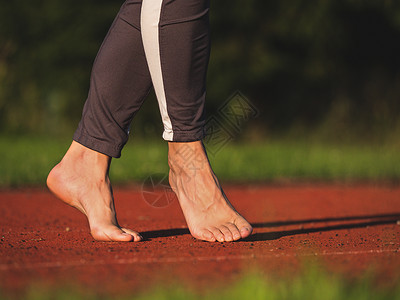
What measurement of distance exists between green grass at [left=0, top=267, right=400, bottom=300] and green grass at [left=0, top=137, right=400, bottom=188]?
3.03 meters

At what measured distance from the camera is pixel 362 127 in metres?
9.14

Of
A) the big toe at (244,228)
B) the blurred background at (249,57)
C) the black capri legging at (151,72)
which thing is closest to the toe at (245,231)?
the big toe at (244,228)

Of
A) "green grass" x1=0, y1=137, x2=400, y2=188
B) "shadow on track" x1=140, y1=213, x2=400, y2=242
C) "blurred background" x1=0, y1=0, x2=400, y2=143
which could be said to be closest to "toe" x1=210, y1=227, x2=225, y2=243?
"shadow on track" x1=140, y1=213, x2=400, y2=242

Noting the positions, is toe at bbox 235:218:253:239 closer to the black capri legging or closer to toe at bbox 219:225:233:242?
toe at bbox 219:225:233:242

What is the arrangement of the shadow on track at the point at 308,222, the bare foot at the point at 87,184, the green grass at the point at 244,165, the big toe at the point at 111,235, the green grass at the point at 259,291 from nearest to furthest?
the green grass at the point at 259,291 → the big toe at the point at 111,235 → the bare foot at the point at 87,184 → the shadow on track at the point at 308,222 → the green grass at the point at 244,165

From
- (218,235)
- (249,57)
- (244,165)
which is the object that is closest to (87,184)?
(218,235)

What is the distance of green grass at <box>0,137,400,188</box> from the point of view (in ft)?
15.6

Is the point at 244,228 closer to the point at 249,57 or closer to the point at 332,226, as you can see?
the point at 332,226

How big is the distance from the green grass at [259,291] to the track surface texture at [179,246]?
0.19ft

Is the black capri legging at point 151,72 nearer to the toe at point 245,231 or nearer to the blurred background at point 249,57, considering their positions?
the toe at point 245,231

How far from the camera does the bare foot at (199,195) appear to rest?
223 centimetres

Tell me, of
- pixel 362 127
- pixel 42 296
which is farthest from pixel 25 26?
pixel 42 296

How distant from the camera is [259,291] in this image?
1.29 metres

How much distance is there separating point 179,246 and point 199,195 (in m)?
0.29
